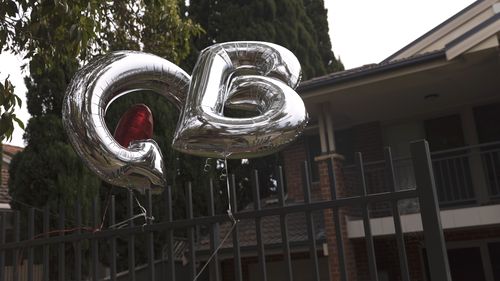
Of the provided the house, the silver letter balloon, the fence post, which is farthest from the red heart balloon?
the house

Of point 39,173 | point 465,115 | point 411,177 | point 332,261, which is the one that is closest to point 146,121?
point 332,261

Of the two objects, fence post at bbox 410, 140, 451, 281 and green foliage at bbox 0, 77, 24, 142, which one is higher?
green foliage at bbox 0, 77, 24, 142

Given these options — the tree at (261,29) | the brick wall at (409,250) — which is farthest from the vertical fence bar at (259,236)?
the tree at (261,29)

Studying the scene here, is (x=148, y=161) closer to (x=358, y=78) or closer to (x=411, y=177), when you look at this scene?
(x=358, y=78)

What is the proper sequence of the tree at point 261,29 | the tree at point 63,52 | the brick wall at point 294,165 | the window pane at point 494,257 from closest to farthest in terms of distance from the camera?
the tree at point 63,52, the window pane at point 494,257, the brick wall at point 294,165, the tree at point 261,29

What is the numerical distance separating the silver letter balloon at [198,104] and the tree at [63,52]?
1425 mm

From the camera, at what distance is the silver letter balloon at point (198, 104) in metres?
1.90

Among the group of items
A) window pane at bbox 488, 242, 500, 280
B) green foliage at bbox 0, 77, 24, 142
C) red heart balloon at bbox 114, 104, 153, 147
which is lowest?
window pane at bbox 488, 242, 500, 280

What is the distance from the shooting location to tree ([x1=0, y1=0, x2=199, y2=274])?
14.9 feet

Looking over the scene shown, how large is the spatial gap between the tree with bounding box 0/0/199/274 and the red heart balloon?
1.31m

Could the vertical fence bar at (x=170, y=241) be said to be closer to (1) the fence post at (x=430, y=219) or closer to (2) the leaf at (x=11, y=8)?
(1) the fence post at (x=430, y=219)

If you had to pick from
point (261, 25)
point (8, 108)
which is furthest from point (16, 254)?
point (261, 25)

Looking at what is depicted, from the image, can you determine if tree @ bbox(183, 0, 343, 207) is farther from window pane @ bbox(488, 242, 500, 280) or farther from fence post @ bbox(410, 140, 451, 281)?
fence post @ bbox(410, 140, 451, 281)

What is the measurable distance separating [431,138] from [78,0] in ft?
28.7
